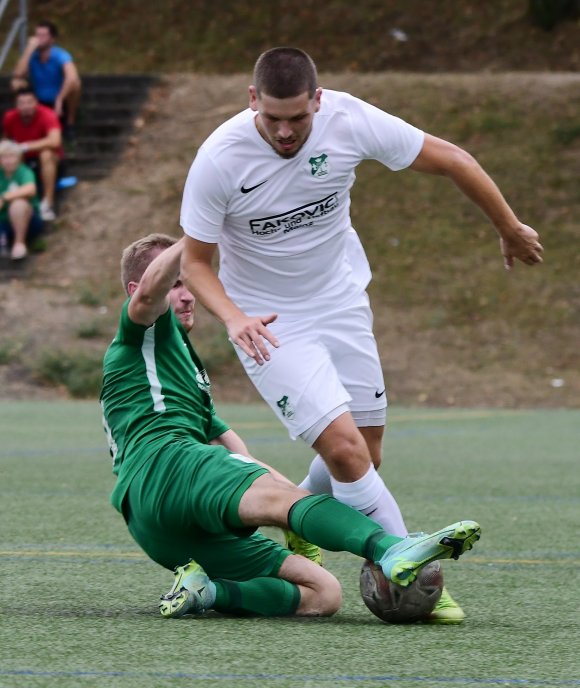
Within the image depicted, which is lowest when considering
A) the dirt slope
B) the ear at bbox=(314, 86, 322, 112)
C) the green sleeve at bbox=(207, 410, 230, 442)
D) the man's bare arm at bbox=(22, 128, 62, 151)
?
the dirt slope

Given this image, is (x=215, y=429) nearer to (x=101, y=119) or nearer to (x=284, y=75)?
(x=284, y=75)

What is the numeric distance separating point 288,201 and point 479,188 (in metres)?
0.67

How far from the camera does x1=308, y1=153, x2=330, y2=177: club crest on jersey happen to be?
5.11 meters

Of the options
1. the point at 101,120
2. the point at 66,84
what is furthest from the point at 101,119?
the point at 66,84

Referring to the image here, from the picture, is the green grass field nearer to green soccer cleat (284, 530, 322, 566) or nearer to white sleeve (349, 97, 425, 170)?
green soccer cleat (284, 530, 322, 566)

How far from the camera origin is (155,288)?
4684 mm

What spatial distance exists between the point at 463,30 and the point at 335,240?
20.2 metres

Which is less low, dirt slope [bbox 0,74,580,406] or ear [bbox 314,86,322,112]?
ear [bbox 314,86,322,112]

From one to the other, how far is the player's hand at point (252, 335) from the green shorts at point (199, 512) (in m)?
0.35

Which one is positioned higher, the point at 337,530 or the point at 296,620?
the point at 337,530

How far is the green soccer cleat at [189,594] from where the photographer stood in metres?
4.52

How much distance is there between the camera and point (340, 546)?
442 centimetres

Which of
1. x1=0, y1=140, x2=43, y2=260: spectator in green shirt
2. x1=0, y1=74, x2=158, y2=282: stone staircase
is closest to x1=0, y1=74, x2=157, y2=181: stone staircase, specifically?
x1=0, y1=74, x2=158, y2=282: stone staircase

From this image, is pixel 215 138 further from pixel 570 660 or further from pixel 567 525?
pixel 567 525
